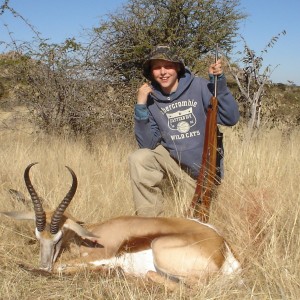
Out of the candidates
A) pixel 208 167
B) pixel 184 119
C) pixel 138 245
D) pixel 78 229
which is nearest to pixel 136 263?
pixel 138 245

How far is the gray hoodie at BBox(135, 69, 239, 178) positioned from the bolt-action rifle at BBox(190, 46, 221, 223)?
0.82 ft

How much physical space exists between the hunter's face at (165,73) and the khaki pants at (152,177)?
2.34 feet

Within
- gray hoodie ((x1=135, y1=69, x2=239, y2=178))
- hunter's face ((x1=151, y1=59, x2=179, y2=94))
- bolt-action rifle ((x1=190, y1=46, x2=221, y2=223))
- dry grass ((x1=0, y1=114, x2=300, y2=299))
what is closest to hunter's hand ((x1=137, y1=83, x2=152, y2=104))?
gray hoodie ((x1=135, y1=69, x2=239, y2=178))

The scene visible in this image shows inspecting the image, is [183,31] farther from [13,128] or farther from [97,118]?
[13,128]

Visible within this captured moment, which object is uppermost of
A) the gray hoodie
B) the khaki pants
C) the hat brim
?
the hat brim

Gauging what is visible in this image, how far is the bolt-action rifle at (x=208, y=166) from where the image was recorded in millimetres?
4742

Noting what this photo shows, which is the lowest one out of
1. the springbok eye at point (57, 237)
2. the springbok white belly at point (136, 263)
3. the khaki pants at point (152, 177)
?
the springbok white belly at point (136, 263)

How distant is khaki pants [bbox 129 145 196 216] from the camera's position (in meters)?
5.14

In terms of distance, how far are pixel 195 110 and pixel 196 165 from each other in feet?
1.92

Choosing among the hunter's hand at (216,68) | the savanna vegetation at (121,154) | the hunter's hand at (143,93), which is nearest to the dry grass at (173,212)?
the savanna vegetation at (121,154)

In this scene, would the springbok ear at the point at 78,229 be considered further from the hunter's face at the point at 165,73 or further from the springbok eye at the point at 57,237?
the hunter's face at the point at 165,73

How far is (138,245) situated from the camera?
400cm

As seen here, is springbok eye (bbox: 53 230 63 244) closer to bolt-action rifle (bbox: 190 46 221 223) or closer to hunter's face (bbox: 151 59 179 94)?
bolt-action rifle (bbox: 190 46 221 223)

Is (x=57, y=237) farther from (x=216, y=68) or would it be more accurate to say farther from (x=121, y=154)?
(x=121, y=154)
